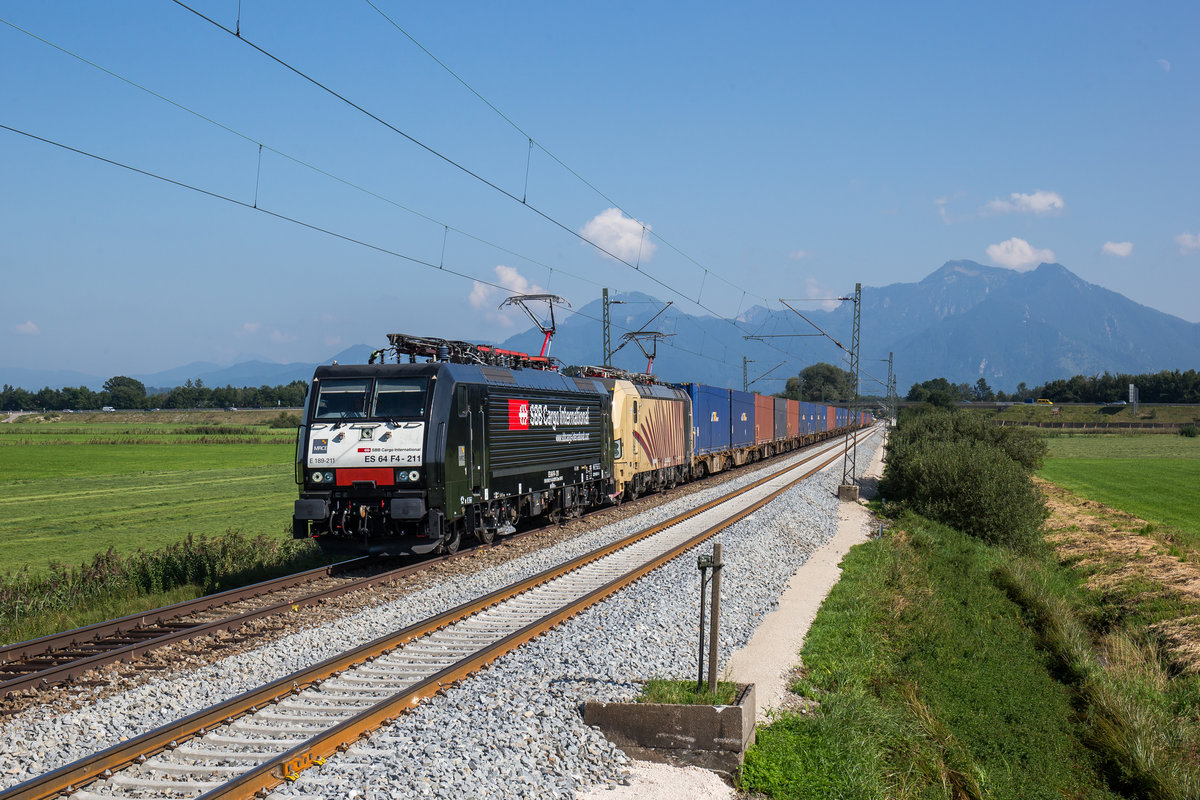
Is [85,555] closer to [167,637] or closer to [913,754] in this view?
[167,637]

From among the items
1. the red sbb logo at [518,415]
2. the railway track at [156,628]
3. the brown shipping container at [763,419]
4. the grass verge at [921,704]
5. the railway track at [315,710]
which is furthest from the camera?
the brown shipping container at [763,419]

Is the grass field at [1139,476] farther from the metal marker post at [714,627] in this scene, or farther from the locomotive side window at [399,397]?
the metal marker post at [714,627]

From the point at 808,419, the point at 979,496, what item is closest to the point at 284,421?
the point at 808,419

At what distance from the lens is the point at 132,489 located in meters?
38.4

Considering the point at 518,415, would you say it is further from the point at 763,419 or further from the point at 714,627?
the point at 763,419

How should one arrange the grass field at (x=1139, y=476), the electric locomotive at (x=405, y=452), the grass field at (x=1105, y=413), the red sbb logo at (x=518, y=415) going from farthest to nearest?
the grass field at (x=1105, y=413) → the grass field at (x=1139, y=476) → the red sbb logo at (x=518, y=415) → the electric locomotive at (x=405, y=452)

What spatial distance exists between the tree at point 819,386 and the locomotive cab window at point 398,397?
118m

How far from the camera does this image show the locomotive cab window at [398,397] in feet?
48.1

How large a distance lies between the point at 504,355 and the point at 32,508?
75.0ft

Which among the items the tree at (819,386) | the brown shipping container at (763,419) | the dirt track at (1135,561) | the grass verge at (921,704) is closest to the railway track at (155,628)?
the grass verge at (921,704)

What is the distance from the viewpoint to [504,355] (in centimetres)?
1847

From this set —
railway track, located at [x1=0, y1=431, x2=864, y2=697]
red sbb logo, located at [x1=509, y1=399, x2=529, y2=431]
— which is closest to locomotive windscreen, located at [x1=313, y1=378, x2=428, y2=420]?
railway track, located at [x1=0, y1=431, x2=864, y2=697]

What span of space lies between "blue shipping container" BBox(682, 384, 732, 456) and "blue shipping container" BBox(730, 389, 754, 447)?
2.94ft

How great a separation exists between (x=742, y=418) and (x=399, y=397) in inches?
1121
